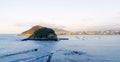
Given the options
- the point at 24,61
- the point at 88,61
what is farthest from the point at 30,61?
the point at 88,61

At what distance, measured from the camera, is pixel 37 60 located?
5575 centimetres

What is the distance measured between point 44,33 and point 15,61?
14279cm

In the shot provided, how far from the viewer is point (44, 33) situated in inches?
7751

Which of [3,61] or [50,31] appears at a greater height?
[50,31]

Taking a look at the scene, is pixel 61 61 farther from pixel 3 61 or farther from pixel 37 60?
pixel 3 61

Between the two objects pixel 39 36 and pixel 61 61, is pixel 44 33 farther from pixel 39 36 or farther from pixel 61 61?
pixel 61 61

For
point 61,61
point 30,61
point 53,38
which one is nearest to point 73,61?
point 61,61

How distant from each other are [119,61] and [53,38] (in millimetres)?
140696

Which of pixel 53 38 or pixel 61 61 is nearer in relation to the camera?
pixel 61 61

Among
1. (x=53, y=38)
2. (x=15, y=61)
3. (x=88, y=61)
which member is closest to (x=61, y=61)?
(x=88, y=61)

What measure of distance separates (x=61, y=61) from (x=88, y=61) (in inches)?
257

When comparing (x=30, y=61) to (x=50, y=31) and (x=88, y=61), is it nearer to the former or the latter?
(x=88, y=61)

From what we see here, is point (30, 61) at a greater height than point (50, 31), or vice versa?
point (50, 31)

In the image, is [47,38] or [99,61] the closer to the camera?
A: [99,61]
